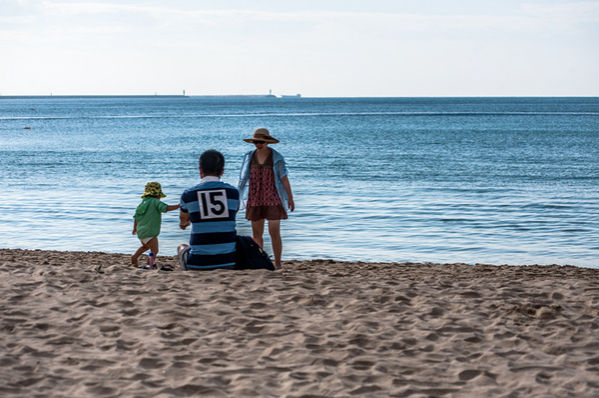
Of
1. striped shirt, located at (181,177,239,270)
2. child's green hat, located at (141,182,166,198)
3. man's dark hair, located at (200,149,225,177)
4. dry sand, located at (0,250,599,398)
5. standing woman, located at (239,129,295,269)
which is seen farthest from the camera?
child's green hat, located at (141,182,166,198)

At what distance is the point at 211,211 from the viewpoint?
6406 millimetres

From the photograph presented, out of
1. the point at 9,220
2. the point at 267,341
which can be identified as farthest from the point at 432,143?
the point at 267,341

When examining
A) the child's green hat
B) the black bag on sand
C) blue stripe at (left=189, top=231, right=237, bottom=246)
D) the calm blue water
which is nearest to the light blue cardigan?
the black bag on sand

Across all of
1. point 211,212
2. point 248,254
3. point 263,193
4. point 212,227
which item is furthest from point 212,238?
point 263,193

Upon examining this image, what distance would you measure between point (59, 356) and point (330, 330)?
1958mm

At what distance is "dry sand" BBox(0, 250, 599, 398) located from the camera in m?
4.02

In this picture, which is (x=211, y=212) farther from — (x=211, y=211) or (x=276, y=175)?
(x=276, y=175)

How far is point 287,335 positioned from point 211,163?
7.13 ft

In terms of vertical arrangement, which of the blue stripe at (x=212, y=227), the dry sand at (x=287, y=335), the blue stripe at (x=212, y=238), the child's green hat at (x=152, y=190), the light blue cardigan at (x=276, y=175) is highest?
the light blue cardigan at (x=276, y=175)

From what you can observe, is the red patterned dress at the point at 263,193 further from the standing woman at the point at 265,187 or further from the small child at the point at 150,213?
the small child at the point at 150,213

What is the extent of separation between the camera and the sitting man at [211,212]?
639cm

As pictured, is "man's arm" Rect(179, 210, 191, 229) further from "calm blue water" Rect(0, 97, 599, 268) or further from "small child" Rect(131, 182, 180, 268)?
"calm blue water" Rect(0, 97, 599, 268)

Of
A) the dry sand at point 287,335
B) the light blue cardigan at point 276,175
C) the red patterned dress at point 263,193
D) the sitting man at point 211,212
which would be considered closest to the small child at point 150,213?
the dry sand at point 287,335

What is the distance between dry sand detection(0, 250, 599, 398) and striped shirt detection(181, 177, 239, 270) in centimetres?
39
